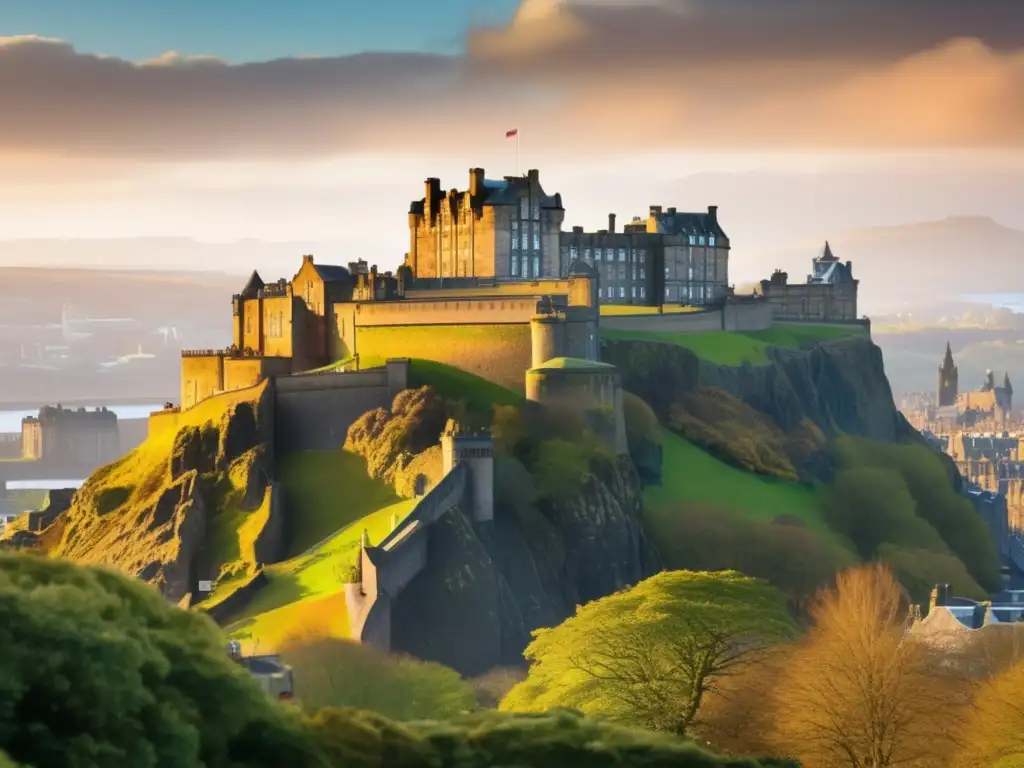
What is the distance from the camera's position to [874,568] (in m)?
85.7

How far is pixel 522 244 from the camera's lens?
101m

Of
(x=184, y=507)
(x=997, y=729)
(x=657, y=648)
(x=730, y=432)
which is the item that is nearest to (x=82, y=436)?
(x=730, y=432)

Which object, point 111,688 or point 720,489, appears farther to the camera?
point 720,489

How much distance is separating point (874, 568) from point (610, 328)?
60.4ft

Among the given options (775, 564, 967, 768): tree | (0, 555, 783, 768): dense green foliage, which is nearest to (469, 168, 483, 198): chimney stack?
(775, 564, 967, 768): tree

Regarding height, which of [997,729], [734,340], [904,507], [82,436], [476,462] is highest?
[734,340]

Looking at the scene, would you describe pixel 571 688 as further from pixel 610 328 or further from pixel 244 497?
pixel 610 328

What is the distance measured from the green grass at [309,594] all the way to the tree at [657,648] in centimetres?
1008

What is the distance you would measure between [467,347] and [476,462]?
1182 cm

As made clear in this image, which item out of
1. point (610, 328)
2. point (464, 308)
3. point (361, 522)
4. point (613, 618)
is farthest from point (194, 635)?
point (610, 328)

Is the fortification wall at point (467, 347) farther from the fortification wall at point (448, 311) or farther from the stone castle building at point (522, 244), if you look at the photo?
the stone castle building at point (522, 244)

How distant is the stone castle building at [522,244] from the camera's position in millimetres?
100250

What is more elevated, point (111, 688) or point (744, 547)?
point (111, 688)

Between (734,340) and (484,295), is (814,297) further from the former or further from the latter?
(484,295)
